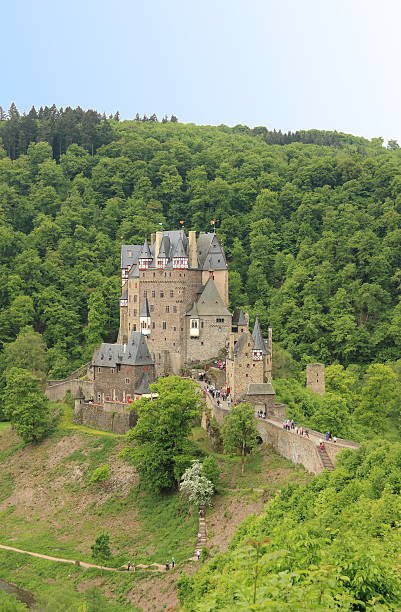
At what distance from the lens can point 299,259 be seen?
95.0 metres

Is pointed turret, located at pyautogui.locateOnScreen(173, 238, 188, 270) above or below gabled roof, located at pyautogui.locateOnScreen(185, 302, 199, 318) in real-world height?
above

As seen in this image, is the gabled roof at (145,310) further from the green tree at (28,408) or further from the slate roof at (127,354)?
the green tree at (28,408)

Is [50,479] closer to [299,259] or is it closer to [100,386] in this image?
[100,386]

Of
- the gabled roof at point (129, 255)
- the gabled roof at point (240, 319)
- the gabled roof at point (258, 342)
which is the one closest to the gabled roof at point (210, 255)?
the gabled roof at point (240, 319)

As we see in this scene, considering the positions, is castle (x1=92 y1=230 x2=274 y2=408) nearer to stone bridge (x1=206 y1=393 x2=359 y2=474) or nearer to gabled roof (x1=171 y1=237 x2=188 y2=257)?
gabled roof (x1=171 y1=237 x2=188 y2=257)

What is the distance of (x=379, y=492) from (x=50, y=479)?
110ft

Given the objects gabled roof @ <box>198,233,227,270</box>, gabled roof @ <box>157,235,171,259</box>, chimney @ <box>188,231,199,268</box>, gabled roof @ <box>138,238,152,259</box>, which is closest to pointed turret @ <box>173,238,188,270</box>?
Result: chimney @ <box>188,231,199,268</box>

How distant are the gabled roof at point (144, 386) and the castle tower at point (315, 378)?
1571 centimetres

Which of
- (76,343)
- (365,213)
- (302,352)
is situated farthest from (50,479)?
(365,213)

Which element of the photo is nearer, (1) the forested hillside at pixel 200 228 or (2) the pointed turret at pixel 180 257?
(2) the pointed turret at pixel 180 257

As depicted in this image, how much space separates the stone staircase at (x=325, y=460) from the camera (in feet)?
130

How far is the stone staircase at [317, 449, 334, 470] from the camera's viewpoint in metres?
39.6

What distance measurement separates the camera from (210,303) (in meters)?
64.2

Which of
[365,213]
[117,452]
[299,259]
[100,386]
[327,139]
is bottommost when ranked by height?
[117,452]
